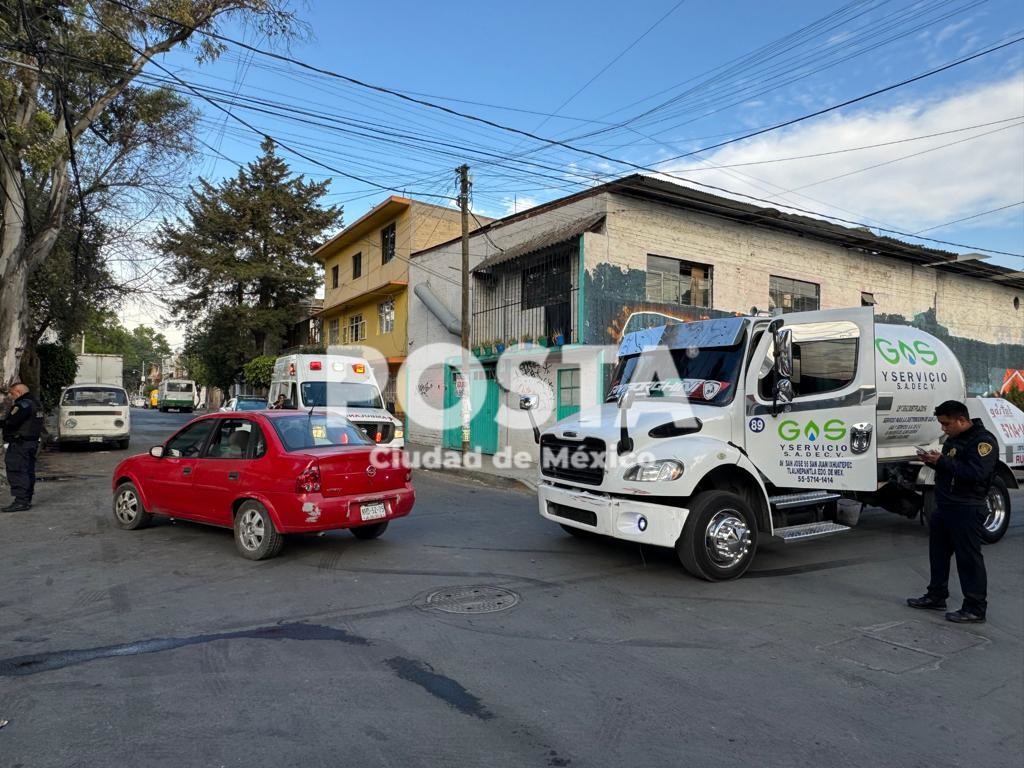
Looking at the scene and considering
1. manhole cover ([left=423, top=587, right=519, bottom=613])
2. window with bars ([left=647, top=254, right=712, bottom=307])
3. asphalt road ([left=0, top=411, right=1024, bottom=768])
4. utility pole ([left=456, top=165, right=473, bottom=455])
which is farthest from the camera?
utility pole ([left=456, top=165, right=473, bottom=455])

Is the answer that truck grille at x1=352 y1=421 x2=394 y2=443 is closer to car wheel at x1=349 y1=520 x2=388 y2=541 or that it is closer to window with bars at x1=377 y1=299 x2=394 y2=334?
car wheel at x1=349 y1=520 x2=388 y2=541

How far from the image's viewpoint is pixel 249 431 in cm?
727

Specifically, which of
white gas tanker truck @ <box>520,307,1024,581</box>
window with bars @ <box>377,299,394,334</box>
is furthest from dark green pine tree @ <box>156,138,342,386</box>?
white gas tanker truck @ <box>520,307,1024,581</box>

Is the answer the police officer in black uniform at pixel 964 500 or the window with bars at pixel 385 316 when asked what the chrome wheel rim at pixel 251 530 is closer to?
the police officer in black uniform at pixel 964 500

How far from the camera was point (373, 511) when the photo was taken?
711cm

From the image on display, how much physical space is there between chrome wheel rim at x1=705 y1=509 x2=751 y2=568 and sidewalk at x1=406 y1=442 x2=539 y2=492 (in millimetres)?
7028

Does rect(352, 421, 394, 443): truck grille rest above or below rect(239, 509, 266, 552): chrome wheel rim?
above

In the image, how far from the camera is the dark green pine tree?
3609cm

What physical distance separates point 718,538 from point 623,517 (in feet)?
2.97

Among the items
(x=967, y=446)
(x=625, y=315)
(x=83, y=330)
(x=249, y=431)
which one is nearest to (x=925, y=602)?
(x=967, y=446)

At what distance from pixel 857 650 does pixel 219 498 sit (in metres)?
6.06

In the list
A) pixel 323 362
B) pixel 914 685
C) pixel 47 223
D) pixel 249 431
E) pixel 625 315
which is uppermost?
pixel 47 223

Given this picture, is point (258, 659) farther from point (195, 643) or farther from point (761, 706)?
point (761, 706)

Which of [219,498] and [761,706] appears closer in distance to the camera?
[761,706]
